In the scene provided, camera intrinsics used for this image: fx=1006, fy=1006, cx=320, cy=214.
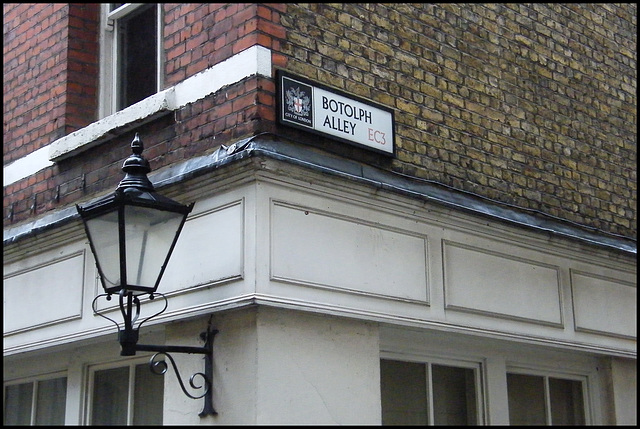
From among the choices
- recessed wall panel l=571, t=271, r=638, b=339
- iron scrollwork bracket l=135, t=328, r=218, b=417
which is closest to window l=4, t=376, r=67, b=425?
iron scrollwork bracket l=135, t=328, r=218, b=417

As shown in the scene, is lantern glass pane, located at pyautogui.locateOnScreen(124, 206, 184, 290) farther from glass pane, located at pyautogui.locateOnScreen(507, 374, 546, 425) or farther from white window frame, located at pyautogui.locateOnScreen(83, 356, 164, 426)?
glass pane, located at pyautogui.locateOnScreen(507, 374, 546, 425)

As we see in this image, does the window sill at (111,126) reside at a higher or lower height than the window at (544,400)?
higher

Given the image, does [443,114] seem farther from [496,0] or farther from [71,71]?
[71,71]

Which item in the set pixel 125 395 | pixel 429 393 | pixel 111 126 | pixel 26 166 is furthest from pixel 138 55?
pixel 429 393

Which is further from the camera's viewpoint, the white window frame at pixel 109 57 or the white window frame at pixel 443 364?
the white window frame at pixel 109 57

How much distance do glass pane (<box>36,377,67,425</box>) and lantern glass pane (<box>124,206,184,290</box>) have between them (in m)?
2.26

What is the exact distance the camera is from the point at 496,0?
7906 millimetres

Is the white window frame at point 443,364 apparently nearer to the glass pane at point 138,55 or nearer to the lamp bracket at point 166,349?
the lamp bracket at point 166,349

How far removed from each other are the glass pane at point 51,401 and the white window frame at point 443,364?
2446 millimetres

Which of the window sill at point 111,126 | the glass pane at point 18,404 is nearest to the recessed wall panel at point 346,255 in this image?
the window sill at point 111,126

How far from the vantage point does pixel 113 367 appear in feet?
23.0

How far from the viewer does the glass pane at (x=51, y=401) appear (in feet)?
24.1

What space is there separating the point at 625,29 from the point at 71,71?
4874 millimetres

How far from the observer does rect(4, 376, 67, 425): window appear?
7.38 metres
